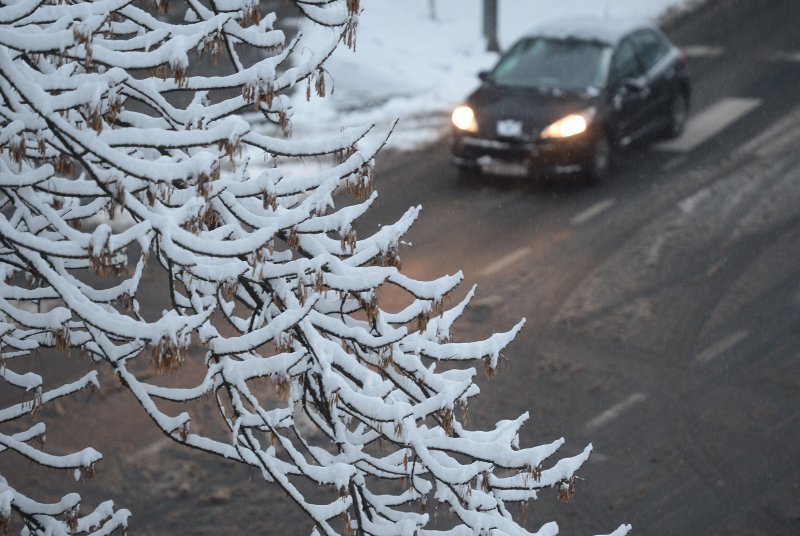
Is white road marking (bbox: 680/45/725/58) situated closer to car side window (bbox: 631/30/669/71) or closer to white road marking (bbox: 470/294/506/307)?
car side window (bbox: 631/30/669/71)

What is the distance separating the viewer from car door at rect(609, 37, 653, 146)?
13367 mm

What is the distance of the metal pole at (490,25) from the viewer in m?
20.6

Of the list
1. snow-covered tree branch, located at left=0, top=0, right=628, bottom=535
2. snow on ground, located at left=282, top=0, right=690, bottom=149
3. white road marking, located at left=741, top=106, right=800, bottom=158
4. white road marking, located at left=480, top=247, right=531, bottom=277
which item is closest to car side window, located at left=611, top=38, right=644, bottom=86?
white road marking, located at left=741, top=106, right=800, bottom=158

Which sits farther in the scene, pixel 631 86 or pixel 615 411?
pixel 631 86

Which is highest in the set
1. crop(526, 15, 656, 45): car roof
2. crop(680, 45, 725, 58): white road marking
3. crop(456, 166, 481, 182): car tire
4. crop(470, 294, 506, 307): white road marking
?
crop(526, 15, 656, 45): car roof

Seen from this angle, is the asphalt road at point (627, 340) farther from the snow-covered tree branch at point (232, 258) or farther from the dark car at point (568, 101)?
the snow-covered tree branch at point (232, 258)

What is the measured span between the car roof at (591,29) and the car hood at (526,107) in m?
1.24

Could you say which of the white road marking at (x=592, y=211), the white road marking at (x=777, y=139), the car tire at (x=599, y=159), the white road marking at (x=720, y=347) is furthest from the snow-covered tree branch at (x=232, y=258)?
the white road marking at (x=777, y=139)

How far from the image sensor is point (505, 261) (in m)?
11.2

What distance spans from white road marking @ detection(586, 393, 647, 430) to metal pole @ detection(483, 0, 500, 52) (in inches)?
520

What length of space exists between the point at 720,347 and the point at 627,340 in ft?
2.56

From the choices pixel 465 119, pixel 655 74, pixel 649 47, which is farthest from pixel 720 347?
pixel 649 47

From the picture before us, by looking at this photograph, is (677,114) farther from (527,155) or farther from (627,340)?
(627,340)

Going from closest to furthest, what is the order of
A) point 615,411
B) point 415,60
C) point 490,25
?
point 615,411 → point 415,60 → point 490,25
